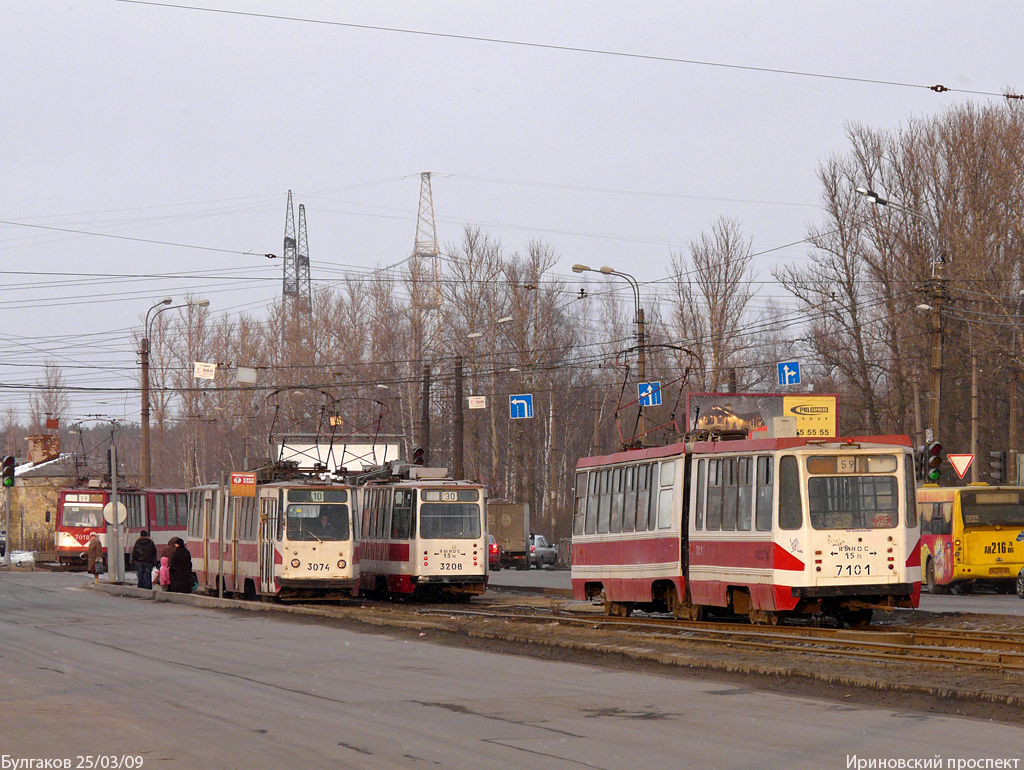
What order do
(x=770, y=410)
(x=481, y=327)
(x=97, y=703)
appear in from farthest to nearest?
(x=481, y=327) → (x=770, y=410) → (x=97, y=703)

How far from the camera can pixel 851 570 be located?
62.2ft

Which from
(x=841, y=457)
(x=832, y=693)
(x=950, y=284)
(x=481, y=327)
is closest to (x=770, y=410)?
(x=950, y=284)

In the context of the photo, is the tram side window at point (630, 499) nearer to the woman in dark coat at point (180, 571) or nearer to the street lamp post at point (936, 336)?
the street lamp post at point (936, 336)

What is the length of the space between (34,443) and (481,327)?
38.1 metres

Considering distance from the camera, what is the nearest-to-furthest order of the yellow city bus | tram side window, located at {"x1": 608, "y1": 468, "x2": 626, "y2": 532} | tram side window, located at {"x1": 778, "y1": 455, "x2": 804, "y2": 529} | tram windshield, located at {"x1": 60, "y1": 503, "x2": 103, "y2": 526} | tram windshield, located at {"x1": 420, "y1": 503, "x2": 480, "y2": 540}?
tram side window, located at {"x1": 778, "y1": 455, "x2": 804, "y2": 529} → tram side window, located at {"x1": 608, "y1": 468, "x2": 626, "y2": 532} → tram windshield, located at {"x1": 420, "y1": 503, "x2": 480, "y2": 540} → the yellow city bus → tram windshield, located at {"x1": 60, "y1": 503, "x2": 103, "y2": 526}

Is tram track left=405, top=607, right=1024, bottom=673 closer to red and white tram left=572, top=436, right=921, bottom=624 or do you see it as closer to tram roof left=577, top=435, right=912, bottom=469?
red and white tram left=572, top=436, right=921, bottom=624

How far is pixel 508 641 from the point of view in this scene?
18609 mm

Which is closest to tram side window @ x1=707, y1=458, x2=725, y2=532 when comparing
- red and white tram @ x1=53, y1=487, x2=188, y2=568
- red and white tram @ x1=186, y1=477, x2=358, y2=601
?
red and white tram @ x1=186, y1=477, x2=358, y2=601

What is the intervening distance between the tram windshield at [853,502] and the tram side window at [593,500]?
20.4ft

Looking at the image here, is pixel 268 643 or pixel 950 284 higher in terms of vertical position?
pixel 950 284

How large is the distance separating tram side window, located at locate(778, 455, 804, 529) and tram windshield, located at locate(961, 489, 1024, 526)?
1505 centimetres

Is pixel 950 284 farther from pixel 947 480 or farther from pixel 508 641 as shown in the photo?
pixel 508 641

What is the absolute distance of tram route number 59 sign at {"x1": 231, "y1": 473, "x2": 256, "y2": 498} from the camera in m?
30.6

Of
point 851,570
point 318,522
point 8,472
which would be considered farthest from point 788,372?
point 851,570
